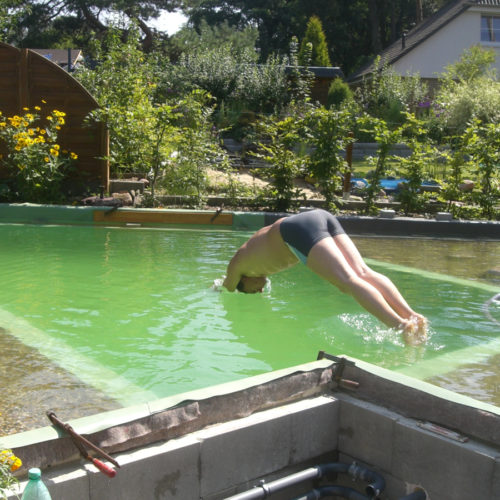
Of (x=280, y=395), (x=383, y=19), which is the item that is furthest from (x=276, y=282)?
(x=383, y=19)

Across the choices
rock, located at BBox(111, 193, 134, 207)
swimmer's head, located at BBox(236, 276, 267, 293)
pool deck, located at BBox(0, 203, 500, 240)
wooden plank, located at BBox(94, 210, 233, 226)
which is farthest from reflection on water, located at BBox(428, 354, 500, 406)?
rock, located at BBox(111, 193, 134, 207)

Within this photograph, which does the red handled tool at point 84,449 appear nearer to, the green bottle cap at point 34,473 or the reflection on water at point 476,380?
the green bottle cap at point 34,473

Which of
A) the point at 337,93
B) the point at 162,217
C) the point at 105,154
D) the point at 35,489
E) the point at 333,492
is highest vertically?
the point at 337,93

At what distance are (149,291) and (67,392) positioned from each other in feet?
8.88

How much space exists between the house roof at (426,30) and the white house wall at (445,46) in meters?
0.27

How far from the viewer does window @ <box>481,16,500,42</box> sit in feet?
109

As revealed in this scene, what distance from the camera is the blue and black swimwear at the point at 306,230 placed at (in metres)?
4.62

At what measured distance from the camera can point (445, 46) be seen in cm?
3269

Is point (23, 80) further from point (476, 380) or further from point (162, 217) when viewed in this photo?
point (476, 380)

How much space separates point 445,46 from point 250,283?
30695 millimetres

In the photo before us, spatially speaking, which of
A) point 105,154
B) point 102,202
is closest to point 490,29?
point 105,154

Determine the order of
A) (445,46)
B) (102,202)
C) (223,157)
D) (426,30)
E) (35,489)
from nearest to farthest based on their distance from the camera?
(35,489) → (102,202) → (223,157) → (445,46) → (426,30)

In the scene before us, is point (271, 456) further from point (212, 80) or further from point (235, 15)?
point (235, 15)

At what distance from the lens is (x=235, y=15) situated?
48.5 meters
